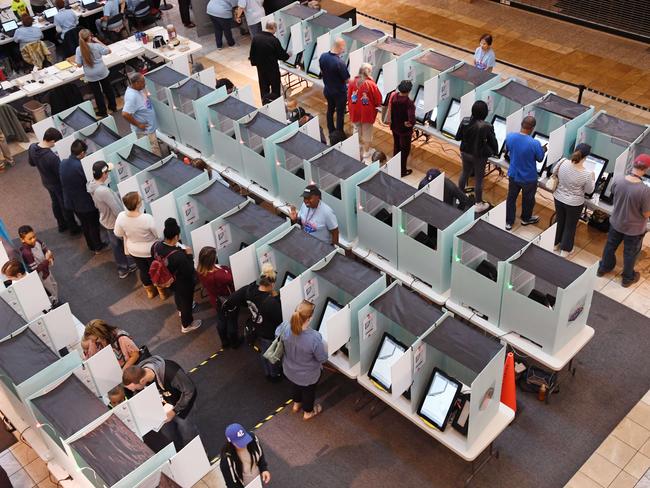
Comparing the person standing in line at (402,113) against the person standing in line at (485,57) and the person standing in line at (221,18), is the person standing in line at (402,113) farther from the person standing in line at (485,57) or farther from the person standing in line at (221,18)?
the person standing in line at (221,18)

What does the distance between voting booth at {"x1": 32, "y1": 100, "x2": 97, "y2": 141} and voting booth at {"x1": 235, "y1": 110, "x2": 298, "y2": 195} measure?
2041 mm

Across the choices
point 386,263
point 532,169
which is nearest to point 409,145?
point 532,169

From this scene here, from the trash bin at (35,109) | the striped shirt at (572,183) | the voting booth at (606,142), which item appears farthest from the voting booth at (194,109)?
the voting booth at (606,142)

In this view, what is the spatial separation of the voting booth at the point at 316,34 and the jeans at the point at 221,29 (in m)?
2.47

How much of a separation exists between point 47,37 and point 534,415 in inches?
437

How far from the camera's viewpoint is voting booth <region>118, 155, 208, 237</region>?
25.1ft

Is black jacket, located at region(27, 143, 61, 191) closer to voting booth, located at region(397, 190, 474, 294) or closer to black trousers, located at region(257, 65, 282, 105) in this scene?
black trousers, located at region(257, 65, 282, 105)

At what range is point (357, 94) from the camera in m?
9.37

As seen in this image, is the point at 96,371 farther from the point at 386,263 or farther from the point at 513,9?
the point at 513,9

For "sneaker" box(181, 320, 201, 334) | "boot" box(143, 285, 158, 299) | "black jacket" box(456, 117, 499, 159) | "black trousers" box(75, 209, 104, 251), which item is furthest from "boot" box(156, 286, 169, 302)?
"black jacket" box(456, 117, 499, 159)

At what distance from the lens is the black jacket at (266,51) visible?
10.6 metres

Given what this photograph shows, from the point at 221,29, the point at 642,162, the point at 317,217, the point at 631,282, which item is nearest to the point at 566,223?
the point at 631,282

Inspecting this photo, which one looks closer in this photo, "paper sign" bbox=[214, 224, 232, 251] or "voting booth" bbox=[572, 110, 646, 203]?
"paper sign" bbox=[214, 224, 232, 251]

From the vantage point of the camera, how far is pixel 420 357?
18.9 feet
